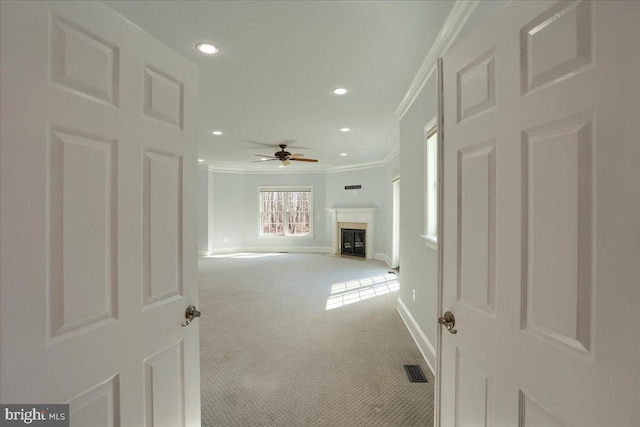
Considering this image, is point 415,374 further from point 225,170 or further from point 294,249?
point 225,170

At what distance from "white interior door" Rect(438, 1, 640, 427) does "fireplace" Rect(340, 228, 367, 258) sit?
671 cm

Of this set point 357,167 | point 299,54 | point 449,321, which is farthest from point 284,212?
point 449,321

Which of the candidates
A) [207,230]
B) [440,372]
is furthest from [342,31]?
[207,230]

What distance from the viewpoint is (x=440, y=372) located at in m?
1.26

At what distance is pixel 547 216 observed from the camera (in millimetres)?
775

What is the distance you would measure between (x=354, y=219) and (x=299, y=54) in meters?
5.89

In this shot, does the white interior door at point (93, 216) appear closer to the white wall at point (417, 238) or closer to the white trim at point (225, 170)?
the white wall at point (417, 238)

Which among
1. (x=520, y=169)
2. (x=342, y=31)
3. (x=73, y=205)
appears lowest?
(x=73, y=205)

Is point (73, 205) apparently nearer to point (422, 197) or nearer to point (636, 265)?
point (636, 265)

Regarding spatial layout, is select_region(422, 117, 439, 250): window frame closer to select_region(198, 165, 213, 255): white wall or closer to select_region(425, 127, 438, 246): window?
select_region(425, 127, 438, 246): window

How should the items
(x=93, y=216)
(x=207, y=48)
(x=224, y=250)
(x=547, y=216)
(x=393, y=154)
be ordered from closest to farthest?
(x=547, y=216)
(x=93, y=216)
(x=207, y=48)
(x=393, y=154)
(x=224, y=250)

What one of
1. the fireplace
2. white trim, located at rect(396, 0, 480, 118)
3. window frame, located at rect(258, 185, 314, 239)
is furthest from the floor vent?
window frame, located at rect(258, 185, 314, 239)

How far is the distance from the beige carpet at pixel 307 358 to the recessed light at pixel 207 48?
8.60 ft

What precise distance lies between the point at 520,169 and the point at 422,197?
1.92 meters
